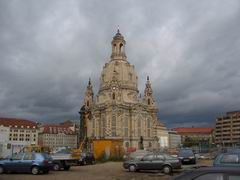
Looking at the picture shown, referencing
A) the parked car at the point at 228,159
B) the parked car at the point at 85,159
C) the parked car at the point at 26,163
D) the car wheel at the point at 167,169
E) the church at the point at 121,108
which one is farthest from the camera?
the church at the point at 121,108

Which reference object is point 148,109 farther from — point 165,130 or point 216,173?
point 216,173

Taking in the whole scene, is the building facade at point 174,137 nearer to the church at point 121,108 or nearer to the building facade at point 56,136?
the building facade at point 56,136

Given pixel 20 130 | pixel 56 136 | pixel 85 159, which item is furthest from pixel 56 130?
pixel 85 159

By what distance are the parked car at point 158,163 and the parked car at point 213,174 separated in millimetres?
17263

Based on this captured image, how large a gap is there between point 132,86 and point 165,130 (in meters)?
83.5

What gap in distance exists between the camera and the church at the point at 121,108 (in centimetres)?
9619

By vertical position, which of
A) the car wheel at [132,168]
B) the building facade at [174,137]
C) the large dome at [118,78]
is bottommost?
the car wheel at [132,168]

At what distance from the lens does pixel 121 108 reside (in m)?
97.8

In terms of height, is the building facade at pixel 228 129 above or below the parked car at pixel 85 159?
above

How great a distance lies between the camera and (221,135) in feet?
459

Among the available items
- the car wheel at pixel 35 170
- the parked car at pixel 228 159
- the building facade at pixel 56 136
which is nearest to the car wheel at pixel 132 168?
the car wheel at pixel 35 170

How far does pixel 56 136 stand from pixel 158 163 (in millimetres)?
139110

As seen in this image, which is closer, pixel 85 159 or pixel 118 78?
pixel 85 159

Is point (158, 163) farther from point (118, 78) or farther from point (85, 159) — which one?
point (118, 78)
